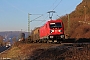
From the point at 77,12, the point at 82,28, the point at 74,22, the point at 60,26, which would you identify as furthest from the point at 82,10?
the point at 60,26

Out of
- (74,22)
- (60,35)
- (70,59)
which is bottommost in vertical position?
(70,59)

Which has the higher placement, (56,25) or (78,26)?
(78,26)

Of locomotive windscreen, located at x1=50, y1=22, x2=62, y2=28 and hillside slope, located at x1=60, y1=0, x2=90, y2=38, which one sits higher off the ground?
hillside slope, located at x1=60, y1=0, x2=90, y2=38

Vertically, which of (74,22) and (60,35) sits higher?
(74,22)

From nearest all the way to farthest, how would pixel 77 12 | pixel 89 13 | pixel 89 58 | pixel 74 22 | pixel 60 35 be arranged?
pixel 89 58
pixel 60 35
pixel 74 22
pixel 89 13
pixel 77 12

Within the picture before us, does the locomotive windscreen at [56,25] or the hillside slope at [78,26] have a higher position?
the hillside slope at [78,26]

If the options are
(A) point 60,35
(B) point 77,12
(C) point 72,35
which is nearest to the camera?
(A) point 60,35

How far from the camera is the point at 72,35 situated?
2923 inches

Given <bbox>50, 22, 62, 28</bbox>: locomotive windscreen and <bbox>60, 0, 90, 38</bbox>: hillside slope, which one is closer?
<bbox>50, 22, 62, 28</bbox>: locomotive windscreen

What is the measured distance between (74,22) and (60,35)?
175ft

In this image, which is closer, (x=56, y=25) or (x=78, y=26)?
(x=56, y=25)

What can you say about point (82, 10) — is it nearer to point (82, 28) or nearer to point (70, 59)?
point (82, 28)

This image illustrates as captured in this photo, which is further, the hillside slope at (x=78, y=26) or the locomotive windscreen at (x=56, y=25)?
the hillside slope at (x=78, y=26)

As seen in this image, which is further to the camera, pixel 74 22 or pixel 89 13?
pixel 89 13
